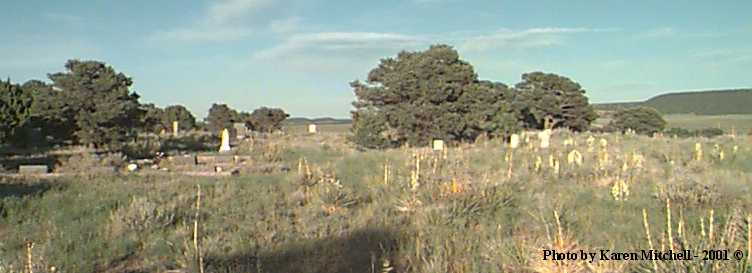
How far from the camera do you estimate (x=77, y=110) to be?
18078 mm

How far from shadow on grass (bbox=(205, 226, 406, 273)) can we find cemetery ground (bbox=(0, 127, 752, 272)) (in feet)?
0.07

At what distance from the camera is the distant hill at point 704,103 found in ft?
263

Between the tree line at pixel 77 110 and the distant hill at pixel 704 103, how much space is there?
63985 mm

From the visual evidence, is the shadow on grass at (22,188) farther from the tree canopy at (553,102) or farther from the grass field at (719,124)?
the grass field at (719,124)

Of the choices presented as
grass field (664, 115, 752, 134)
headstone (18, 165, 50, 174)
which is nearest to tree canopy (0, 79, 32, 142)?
headstone (18, 165, 50, 174)

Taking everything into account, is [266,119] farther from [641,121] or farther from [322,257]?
[322,257]

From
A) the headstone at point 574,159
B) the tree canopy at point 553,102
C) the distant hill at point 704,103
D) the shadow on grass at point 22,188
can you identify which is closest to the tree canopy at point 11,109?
the shadow on grass at point 22,188

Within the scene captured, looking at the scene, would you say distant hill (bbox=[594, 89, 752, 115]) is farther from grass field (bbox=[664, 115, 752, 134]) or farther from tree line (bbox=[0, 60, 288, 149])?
tree line (bbox=[0, 60, 288, 149])

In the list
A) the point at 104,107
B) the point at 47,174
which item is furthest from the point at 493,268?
the point at 104,107

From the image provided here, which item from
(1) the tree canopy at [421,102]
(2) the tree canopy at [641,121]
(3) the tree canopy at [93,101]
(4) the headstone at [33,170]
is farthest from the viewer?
(2) the tree canopy at [641,121]

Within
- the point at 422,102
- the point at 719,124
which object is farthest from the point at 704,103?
the point at 422,102

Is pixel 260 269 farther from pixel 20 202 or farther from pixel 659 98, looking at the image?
pixel 659 98

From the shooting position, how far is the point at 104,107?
Result: 1756 centimetres

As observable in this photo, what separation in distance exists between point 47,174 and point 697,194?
37.9ft
